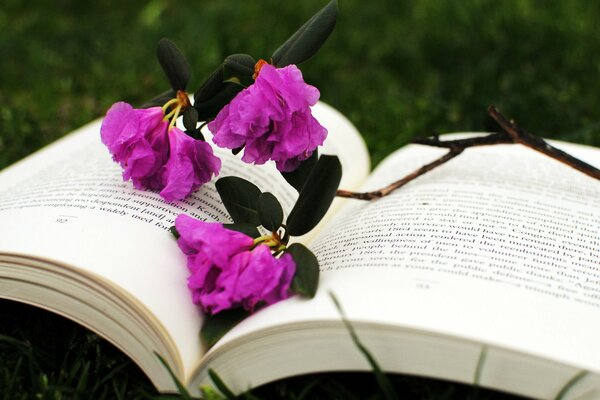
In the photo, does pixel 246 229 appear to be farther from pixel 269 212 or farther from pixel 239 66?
pixel 239 66

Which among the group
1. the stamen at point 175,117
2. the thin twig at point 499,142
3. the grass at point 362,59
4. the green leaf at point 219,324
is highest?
the grass at point 362,59

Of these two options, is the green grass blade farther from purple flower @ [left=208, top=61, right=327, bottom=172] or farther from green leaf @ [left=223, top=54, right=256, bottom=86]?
green leaf @ [left=223, top=54, right=256, bottom=86]

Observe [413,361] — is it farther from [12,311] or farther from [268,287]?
[12,311]

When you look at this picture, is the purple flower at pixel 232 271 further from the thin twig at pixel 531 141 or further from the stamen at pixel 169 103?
the thin twig at pixel 531 141

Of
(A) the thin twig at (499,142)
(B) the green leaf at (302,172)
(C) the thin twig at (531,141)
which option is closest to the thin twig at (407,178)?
(A) the thin twig at (499,142)

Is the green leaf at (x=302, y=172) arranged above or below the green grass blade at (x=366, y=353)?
above

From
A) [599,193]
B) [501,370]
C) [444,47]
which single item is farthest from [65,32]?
[501,370]

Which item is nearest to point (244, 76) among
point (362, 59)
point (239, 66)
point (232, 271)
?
point (239, 66)
